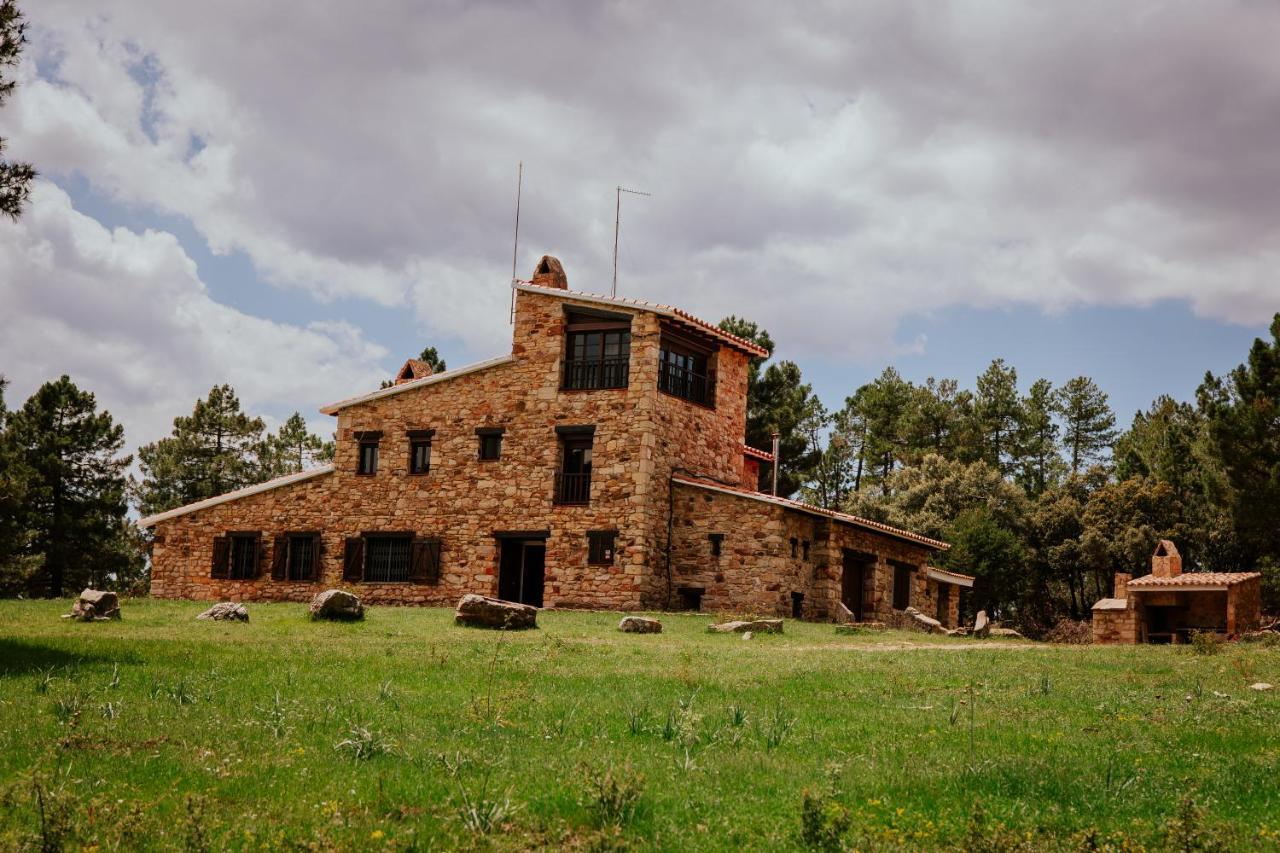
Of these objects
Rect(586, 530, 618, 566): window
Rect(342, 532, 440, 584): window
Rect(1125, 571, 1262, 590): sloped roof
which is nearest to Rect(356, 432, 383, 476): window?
Rect(342, 532, 440, 584): window

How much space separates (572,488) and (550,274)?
23.8 feet

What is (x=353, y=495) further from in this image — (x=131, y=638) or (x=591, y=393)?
(x=131, y=638)

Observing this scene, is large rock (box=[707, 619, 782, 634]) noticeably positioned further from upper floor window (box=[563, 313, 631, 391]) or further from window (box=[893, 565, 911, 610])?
window (box=[893, 565, 911, 610])

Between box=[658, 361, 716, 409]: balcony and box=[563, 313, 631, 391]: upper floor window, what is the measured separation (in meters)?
1.29

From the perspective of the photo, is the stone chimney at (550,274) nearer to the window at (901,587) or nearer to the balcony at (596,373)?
the balcony at (596,373)

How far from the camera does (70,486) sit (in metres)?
50.2

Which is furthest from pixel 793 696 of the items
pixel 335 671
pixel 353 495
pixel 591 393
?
pixel 353 495

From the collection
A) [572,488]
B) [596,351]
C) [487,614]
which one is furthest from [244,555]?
[487,614]

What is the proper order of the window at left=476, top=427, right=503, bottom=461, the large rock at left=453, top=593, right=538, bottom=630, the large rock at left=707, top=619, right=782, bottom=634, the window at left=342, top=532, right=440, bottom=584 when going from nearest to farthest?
1. the large rock at left=453, top=593, right=538, bottom=630
2. the large rock at left=707, top=619, right=782, bottom=634
3. the window at left=476, top=427, right=503, bottom=461
4. the window at left=342, top=532, right=440, bottom=584

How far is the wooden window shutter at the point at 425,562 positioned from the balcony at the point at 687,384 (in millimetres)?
8742

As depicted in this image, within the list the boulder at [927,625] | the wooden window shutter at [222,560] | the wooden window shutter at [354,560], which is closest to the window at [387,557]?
the wooden window shutter at [354,560]

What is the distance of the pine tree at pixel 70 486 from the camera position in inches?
1914

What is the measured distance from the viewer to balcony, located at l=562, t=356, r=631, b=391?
118 ft

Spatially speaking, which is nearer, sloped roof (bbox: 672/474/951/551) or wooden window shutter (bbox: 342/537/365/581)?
sloped roof (bbox: 672/474/951/551)
